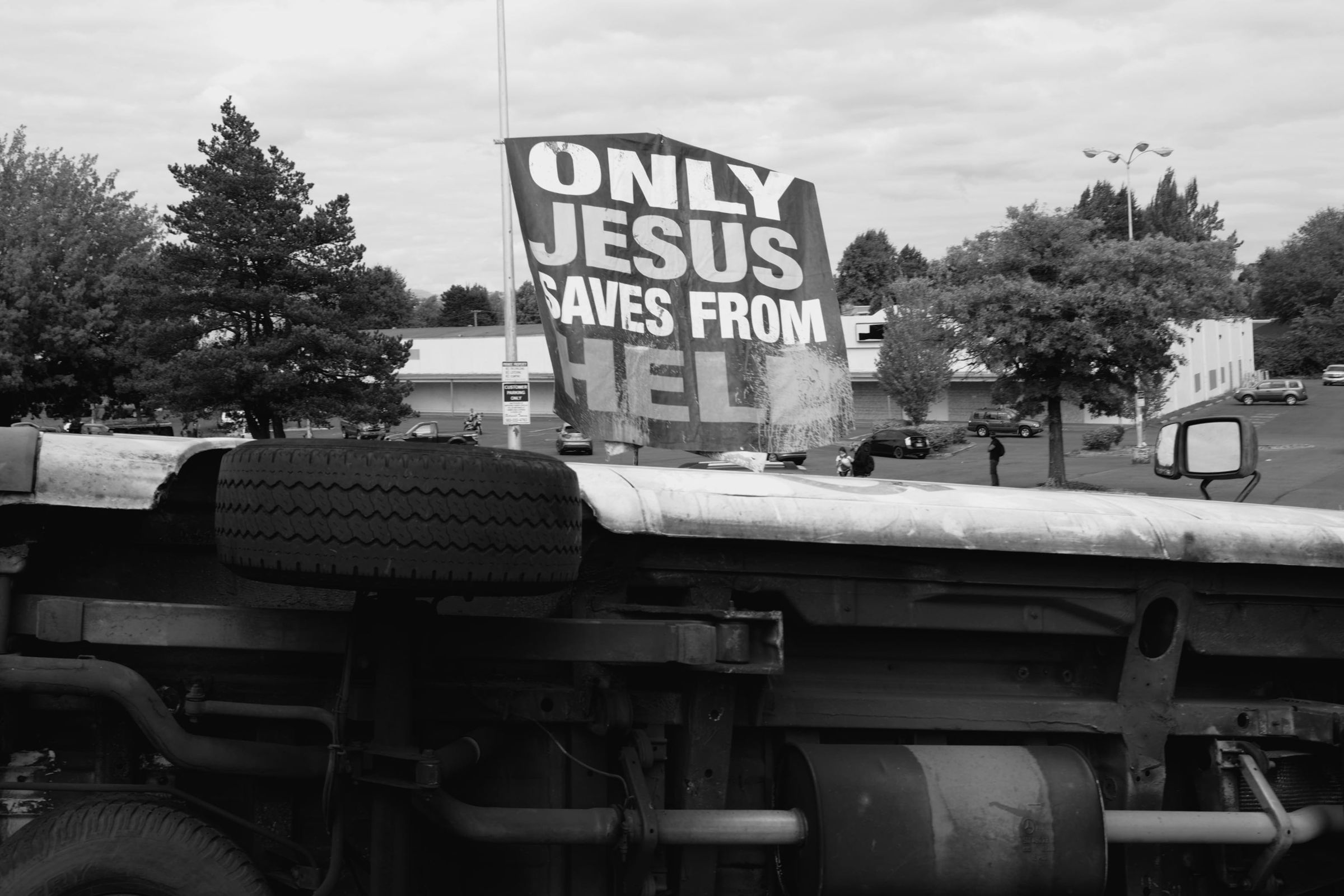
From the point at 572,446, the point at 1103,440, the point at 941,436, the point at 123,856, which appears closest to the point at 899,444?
the point at 941,436

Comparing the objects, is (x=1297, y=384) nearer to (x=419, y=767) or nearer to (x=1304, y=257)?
(x=1304, y=257)

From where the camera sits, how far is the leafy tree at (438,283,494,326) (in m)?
121

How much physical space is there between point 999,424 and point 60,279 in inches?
1570

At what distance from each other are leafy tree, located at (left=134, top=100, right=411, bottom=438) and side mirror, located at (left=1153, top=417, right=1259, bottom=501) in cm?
2890

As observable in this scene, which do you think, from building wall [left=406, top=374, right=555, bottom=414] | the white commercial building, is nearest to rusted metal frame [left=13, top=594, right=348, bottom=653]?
the white commercial building

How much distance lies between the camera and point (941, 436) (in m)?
51.2

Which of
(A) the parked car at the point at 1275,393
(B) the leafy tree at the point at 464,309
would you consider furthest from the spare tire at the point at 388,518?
(B) the leafy tree at the point at 464,309

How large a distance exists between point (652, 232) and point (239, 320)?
28122 millimetres

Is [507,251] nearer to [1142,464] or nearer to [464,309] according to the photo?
[1142,464]

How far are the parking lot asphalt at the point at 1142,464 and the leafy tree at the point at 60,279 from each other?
13792mm

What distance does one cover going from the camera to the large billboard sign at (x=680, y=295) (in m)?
6.38

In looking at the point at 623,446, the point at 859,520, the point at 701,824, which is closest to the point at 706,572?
the point at 859,520

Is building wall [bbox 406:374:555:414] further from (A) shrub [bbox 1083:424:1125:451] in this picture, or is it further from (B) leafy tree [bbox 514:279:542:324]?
(A) shrub [bbox 1083:424:1125:451]

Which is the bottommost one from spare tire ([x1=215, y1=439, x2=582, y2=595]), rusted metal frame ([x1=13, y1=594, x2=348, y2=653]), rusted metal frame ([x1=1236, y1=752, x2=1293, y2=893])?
rusted metal frame ([x1=1236, y1=752, x2=1293, y2=893])
